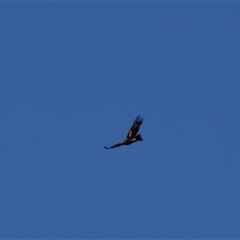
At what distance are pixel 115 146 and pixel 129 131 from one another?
1.38 m

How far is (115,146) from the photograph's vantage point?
217 ft

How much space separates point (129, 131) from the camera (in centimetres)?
6612
